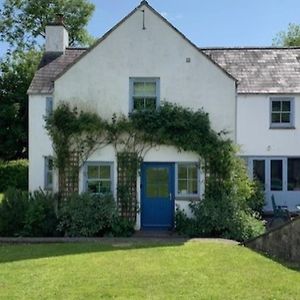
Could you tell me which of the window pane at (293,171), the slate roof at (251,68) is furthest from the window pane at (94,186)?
the window pane at (293,171)

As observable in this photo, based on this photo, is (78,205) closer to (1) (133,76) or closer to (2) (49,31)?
(1) (133,76)

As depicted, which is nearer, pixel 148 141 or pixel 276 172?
pixel 148 141

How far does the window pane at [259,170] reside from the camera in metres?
25.2

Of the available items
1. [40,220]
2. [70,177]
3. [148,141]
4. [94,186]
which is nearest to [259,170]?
[148,141]

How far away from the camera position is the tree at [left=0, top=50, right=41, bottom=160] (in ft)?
130

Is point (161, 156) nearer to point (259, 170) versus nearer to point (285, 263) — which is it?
point (285, 263)

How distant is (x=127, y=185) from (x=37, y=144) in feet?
31.4

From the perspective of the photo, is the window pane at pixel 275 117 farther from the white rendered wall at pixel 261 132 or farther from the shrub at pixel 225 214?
the shrub at pixel 225 214

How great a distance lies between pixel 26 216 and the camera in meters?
17.5

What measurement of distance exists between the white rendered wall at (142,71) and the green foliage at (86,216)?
11.0 ft

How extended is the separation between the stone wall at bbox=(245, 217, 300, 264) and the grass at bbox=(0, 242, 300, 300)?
0.53 metres

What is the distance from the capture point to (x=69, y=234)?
17.3 meters

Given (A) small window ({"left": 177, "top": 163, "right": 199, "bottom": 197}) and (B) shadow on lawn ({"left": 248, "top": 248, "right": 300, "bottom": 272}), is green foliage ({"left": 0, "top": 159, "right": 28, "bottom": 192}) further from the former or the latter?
(B) shadow on lawn ({"left": 248, "top": 248, "right": 300, "bottom": 272})

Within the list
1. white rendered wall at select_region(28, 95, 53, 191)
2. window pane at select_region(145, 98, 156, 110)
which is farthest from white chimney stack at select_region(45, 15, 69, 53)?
window pane at select_region(145, 98, 156, 110)
